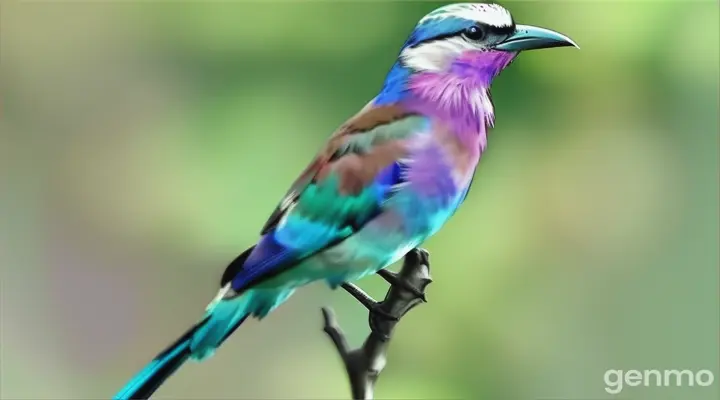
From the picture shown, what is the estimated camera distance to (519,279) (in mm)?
1176

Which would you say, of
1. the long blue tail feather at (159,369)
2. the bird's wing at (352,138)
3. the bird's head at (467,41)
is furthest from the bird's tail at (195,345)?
the bird's head at (467,41)

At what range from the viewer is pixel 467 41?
3.43 feet

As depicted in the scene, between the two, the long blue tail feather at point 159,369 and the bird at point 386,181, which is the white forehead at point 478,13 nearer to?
the bird at point 386,181

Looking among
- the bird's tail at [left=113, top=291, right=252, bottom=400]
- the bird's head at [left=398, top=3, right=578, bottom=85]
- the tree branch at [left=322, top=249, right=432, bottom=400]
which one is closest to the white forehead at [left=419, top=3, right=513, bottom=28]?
the bird's head at [left=398, top=3, right=578, bottom=85]

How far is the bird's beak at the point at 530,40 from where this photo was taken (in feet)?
3.50

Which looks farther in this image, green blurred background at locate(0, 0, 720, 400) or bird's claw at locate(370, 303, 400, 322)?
green blurred background at locate(0, 0, 720, 400)

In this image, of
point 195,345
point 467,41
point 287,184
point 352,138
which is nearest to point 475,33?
point 467,41

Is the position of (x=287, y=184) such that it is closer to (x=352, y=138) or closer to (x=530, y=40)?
(x=352, y=138)

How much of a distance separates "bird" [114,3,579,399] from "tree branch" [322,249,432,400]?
0.03 meters

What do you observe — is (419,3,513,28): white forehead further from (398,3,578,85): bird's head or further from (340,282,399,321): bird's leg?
(340,282,399,321): bird's leg

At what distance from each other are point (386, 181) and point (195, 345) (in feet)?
1.13

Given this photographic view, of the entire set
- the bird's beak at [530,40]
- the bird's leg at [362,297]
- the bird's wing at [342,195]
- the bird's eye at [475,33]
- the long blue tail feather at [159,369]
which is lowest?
the long blue tail feather at [159,369]

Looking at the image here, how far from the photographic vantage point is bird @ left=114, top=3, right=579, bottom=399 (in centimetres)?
99

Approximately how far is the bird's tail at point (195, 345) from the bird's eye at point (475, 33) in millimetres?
464
